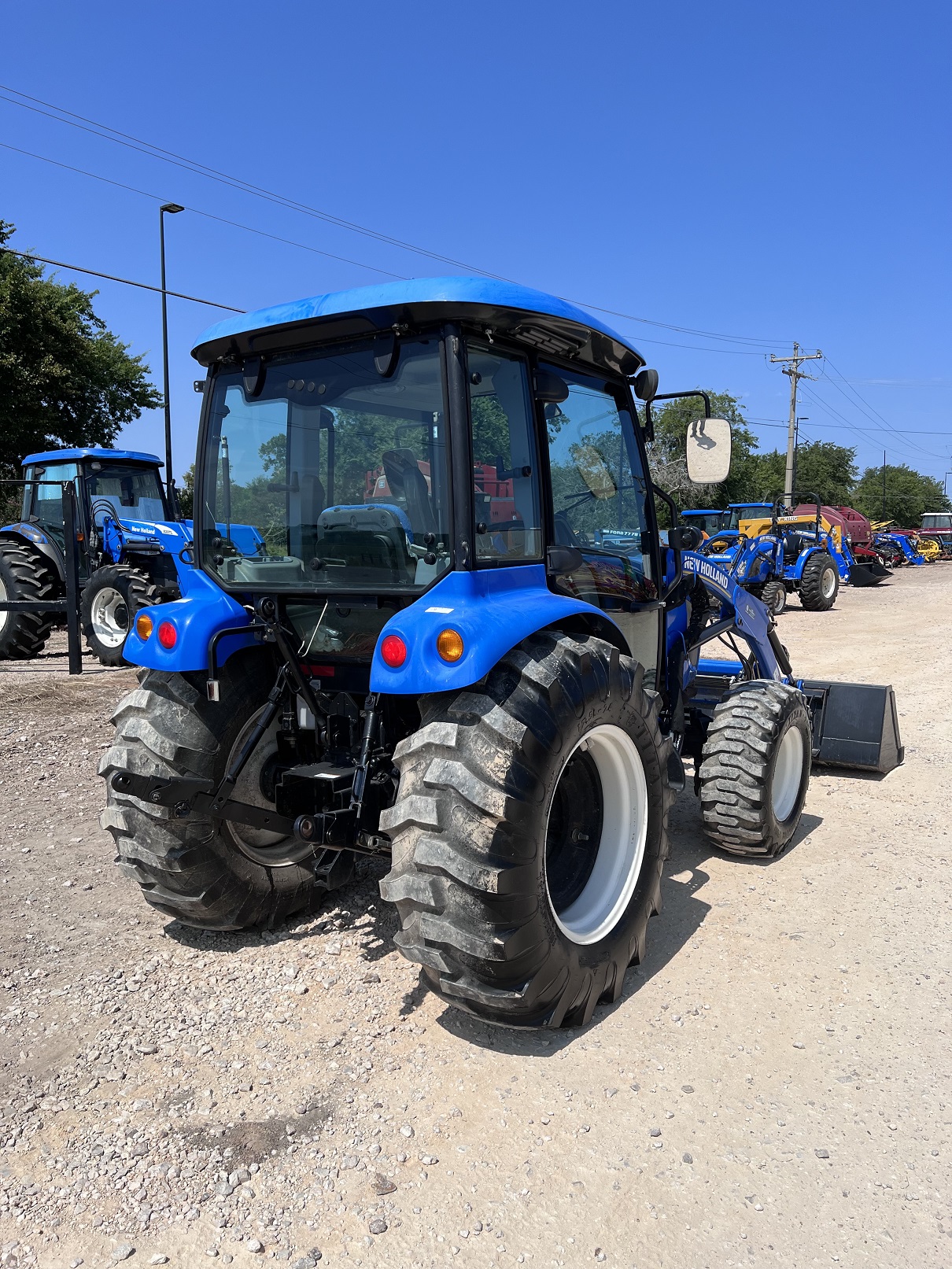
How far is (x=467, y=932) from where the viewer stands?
2779 millimetres

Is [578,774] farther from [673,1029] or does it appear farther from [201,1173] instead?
[201,1173]

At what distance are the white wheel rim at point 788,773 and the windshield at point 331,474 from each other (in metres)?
2.62

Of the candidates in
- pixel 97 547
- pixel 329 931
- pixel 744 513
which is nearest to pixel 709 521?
pixel 744 513

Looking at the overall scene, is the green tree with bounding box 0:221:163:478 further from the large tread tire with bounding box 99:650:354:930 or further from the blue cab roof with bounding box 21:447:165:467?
the large tread tire with bounding box 99:650:354:930

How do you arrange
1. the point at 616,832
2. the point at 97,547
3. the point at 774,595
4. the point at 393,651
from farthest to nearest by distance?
the point at 774,595, the point at 97,547, the point at 616,832, the point at 393,651

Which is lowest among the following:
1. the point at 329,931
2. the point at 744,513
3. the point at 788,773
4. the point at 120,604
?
the point at 329,931

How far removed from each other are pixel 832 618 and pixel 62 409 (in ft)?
61.1

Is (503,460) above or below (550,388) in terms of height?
below

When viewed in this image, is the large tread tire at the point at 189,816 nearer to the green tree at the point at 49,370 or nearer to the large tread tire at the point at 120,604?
the large tread tire at the point at 120,604

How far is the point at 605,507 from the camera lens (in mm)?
4062

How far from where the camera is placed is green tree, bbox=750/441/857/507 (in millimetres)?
52156

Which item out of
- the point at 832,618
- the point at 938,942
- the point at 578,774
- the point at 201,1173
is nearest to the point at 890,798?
the point at 938,942

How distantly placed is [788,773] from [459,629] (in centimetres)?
292

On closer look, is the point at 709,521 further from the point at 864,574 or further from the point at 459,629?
the point at 459,629
